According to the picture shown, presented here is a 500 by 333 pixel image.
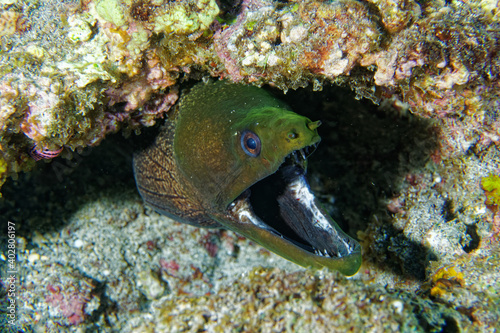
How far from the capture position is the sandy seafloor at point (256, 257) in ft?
8.26

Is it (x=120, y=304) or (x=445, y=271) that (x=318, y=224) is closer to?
(x=445, y=271)

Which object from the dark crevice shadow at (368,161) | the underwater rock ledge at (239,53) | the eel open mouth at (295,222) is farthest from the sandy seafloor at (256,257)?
the underwater rock ledge at (239,53)

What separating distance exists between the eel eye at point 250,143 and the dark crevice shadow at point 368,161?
0.95m

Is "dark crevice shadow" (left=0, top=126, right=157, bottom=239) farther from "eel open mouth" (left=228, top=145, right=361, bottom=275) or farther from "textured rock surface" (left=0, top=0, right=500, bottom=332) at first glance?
"eel open mouth" (left=228, top=145, right=361, bottom=275)

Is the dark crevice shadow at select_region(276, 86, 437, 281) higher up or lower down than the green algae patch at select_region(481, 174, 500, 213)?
lower down

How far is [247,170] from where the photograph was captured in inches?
92.0

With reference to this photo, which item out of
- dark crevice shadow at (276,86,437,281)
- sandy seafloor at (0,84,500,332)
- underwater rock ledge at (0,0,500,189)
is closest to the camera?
underwater rock ledge at (0,0,500,189)

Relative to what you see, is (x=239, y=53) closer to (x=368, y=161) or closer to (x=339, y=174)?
(x=368, y=161)

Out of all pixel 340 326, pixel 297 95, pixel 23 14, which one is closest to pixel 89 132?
pixel 23 14

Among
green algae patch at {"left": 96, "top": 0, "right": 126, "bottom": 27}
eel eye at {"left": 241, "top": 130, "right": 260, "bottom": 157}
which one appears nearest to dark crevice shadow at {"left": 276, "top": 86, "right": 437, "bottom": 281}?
eel eye at {"left": 241, "top": 130, "right": 260, "bottom": 157}

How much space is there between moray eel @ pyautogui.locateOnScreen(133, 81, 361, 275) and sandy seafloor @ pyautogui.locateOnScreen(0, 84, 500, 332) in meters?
0.48

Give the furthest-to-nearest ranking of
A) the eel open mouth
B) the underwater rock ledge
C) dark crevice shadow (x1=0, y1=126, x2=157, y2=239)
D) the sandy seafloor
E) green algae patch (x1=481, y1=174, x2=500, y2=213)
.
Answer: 1. dark crevice shadow (x1=0, y1=126, x2=157, y2=239)
2. green algae patch (x1=481, y1=174, x2=500, y2=213)
3. the sandy seafloor
4. the eel open mouth
5. the underwater rock ledge

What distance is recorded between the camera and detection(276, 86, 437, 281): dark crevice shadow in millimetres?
3387

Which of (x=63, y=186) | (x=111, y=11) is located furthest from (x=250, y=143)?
(x=63, y=186)
